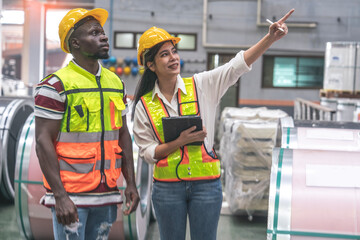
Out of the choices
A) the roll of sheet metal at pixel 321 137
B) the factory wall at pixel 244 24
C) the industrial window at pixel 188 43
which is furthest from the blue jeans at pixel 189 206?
the industrial window at pixel 188 43

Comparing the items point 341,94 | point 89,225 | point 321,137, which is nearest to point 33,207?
point 89,225

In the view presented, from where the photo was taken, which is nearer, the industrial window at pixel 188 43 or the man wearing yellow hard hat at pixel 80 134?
the man wearing yellow hard hat at pixel 80 134

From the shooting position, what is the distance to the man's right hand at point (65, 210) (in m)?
1.99

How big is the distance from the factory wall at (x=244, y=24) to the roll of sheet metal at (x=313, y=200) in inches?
513

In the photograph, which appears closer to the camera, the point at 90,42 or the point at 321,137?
the point at 90,42

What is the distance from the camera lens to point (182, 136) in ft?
7.57

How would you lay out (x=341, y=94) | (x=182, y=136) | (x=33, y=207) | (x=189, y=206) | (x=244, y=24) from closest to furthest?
(x=182, y=136), (x=189, y=206), (x=33, y=207), (x=341, y=94), (x=244, y=24)

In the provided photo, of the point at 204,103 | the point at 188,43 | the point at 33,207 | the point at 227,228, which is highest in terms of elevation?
the point at 188,43

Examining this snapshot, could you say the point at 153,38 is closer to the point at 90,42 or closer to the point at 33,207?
the point at 90,42

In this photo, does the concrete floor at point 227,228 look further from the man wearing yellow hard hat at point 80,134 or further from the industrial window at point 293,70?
the industrial window at point 293,70

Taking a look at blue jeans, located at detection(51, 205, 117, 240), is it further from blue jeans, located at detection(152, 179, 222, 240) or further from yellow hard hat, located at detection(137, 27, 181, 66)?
yellow hard hat, located at detection(137, 27, 181, 66)

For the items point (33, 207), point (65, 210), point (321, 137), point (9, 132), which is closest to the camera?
point (65, 210)

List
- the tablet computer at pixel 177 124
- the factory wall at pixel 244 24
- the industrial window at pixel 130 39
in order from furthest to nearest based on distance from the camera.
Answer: the industrial window at pixel 130 39 < the factory wall at pixel 244 24 < the tablet computer at pixel 177 124

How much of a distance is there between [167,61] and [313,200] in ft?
3.38
